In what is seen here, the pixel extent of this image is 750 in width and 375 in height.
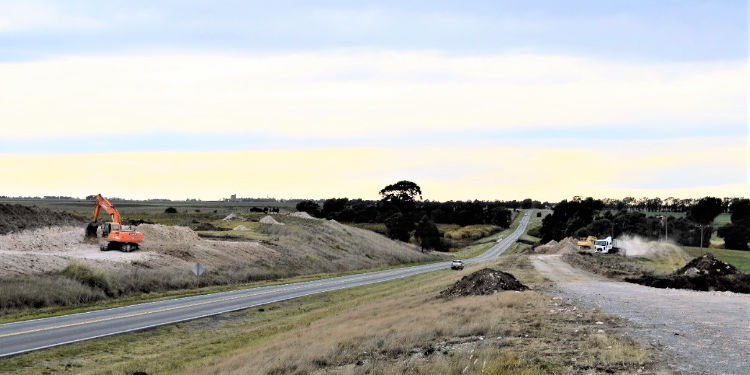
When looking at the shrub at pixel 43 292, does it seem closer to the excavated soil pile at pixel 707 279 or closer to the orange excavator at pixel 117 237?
Result: the orange excavator at pixel 117 237

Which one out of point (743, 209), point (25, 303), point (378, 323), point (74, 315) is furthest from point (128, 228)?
point (743, 209)

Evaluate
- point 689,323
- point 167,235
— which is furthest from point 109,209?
point 689,323

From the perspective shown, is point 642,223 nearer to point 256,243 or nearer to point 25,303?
point 256,243

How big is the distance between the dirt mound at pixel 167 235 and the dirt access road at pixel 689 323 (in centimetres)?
4742

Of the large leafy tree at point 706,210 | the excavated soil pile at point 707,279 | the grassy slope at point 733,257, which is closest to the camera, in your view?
the excavated soil pile at point 707,279

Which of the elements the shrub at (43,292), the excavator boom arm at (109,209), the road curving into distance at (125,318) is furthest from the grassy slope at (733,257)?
the shrub at (43,292)

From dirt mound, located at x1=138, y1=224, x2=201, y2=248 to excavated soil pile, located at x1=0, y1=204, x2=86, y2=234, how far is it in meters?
7.06

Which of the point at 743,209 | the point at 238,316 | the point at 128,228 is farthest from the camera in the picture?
the point at 743,209

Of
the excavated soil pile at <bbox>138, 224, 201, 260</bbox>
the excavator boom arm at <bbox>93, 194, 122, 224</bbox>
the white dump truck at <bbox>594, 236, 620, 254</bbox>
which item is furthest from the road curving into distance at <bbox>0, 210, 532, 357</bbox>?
the white dump truck at <bbox>594, 236, 620, 254</bbox>

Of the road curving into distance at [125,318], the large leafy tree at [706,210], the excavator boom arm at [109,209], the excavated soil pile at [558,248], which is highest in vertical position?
the large leafy tree at [706,210]

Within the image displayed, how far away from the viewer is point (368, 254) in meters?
108

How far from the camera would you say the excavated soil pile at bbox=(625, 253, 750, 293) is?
4078cm

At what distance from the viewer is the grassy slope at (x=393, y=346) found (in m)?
16.2

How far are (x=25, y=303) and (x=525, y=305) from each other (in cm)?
2915
